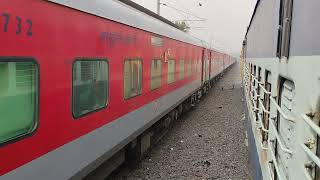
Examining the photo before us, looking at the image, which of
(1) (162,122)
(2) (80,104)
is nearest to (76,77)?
(2) (80,104)

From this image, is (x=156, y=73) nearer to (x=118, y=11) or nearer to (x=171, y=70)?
(x=171, y=70)

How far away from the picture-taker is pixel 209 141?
905 centimetres

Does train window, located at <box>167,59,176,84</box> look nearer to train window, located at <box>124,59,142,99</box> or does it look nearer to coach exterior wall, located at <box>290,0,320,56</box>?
train window, located at <box>124,59,142,99</box>

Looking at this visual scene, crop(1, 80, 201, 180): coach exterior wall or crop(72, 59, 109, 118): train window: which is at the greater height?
crop(72, 59, 109, 118): train window

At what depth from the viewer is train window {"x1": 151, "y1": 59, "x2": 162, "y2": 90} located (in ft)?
22.3

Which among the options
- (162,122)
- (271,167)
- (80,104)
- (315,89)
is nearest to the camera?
(315,89)

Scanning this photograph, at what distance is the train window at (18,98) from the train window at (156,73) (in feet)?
13.2

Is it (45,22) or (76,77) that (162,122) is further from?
(45,22)

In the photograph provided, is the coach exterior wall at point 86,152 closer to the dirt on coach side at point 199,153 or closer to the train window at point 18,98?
the train window at point 18,98

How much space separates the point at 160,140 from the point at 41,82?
20.3ft

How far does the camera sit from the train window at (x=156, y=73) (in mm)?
6797

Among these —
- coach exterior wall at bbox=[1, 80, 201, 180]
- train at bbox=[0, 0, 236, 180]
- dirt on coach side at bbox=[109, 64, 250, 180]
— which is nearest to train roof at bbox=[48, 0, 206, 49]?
train at bbox=[0, 0, 236, 180]

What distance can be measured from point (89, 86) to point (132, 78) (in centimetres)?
162

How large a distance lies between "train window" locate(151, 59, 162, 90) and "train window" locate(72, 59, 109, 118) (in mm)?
2471
